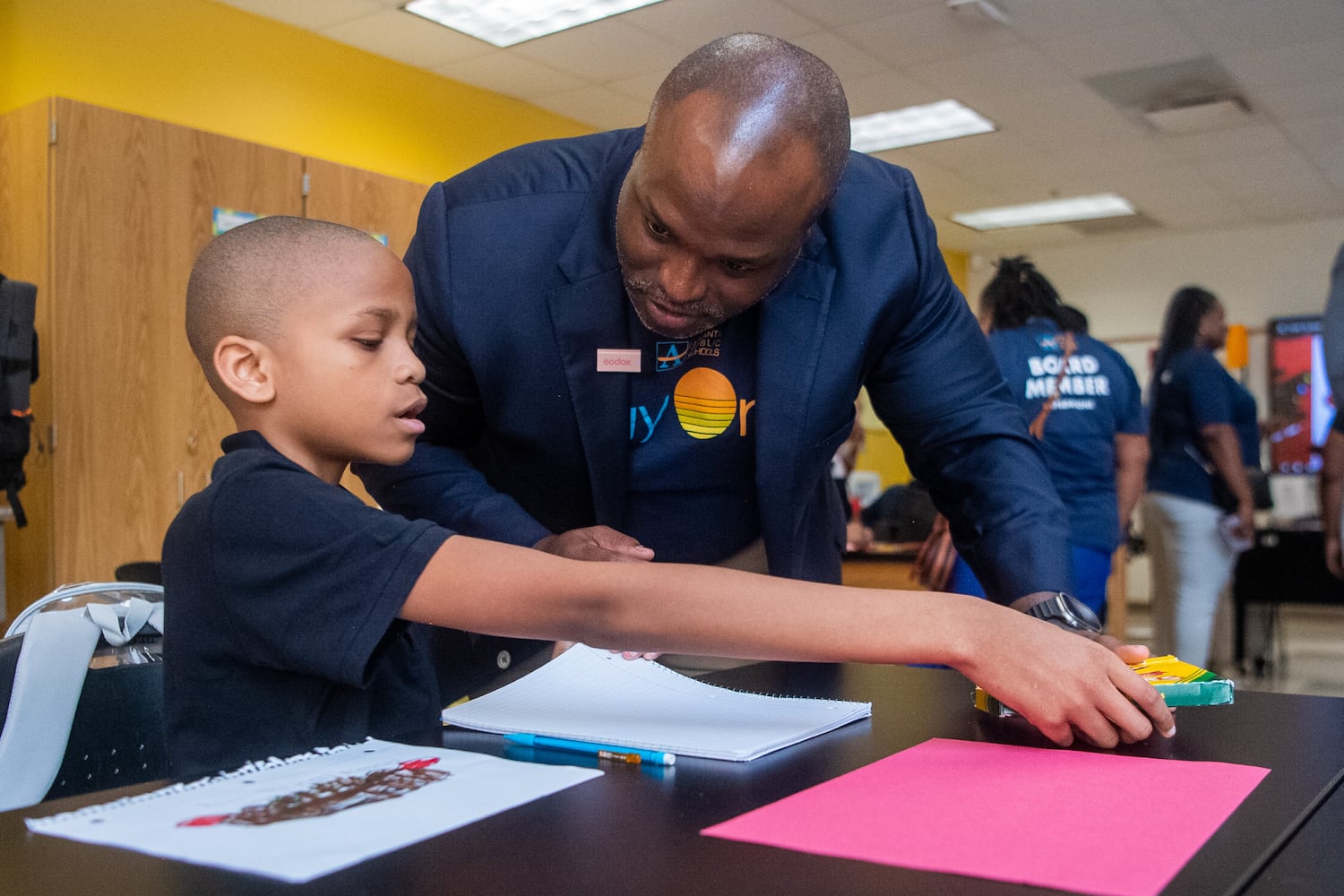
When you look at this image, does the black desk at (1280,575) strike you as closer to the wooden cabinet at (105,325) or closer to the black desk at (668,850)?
the wooden cabinet at (105,325)

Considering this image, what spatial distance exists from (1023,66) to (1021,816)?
5.20 metres

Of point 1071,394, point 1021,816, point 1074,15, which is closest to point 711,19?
point 1074,15

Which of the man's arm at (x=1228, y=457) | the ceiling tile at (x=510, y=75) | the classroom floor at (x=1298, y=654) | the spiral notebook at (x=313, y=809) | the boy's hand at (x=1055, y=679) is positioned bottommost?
the classroom floor at (x=1298, y=654)

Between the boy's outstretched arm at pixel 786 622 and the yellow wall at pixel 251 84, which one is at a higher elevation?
the yellow wall at pixel 251 84

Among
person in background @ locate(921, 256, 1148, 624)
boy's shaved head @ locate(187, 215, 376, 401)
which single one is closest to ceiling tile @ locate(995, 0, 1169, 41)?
person in background @ locate(921, 256, 1148, 624)

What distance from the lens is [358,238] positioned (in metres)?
1.12

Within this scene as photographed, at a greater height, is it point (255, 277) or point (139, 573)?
point (255, 277)

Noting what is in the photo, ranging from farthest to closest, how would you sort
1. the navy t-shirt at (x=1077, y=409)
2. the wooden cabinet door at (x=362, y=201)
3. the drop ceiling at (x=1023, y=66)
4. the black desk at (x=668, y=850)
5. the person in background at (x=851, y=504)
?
the drop ceiling at (x=1023, y=66) → the wooden cabinet door at (x=362, y=201) → the person in background at (x=851, y=504) → the navy t-shirt at (x=1077, y=409) → the black desk at (x=668, y=850)

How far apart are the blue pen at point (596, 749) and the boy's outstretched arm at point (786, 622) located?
0.23ft

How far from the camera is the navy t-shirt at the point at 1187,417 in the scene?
14.3 feet

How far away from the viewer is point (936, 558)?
2648 millimetres

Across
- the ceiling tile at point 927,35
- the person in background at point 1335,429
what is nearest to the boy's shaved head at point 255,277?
the person in background at point 1335,429

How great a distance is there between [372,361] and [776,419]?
0.49 m

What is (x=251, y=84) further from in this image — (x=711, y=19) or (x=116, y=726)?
(x=116, y=726)
